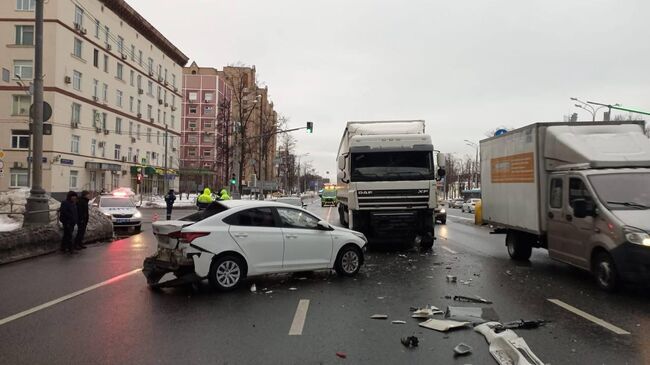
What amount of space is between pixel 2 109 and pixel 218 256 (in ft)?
146

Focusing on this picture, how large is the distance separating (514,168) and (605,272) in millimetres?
3875

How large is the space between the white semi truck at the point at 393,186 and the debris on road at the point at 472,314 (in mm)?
6818

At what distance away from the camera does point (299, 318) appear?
6980mm

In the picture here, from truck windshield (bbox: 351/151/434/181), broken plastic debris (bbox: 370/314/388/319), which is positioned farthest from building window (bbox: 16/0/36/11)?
broken plastic debris (bbox: 370/314/388/319)

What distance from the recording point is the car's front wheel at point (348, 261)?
10.2 meters

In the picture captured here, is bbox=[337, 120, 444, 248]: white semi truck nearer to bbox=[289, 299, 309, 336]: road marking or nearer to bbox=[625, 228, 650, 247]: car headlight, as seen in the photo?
bbox=[625, 228, 650, 247]: car headlight

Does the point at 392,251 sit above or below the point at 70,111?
below

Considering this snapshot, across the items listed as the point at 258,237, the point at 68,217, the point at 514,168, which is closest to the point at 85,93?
the point at 68,217

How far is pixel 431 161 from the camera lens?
48.2 feet

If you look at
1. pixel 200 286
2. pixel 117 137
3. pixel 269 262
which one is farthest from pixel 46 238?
pixel 117 137

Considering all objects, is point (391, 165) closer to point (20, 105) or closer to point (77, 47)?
point (20, 105)

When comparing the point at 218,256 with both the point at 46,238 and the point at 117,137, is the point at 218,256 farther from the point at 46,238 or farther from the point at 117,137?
the point at 117,137

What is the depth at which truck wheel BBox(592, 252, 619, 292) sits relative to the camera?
28.0ft

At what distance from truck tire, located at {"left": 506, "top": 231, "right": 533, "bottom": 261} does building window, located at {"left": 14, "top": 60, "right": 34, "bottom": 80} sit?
44435 mm
